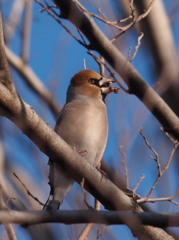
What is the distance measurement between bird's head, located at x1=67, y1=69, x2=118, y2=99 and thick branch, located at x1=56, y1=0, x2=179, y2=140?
156 cm

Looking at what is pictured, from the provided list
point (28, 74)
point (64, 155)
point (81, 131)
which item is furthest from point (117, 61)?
point (28, 74)

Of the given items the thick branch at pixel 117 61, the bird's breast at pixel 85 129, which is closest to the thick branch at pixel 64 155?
the thick branch at pixel 117 61

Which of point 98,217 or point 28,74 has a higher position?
point 28,74

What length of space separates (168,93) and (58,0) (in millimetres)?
1262

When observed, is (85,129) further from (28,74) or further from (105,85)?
(28,74)

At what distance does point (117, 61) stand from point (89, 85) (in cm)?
200

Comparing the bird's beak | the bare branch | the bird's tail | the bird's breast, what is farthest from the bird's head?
the bare branch

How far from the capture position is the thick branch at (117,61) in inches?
130

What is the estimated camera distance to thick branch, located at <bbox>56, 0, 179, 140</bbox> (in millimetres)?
3307

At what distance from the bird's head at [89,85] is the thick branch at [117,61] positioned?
61.5 inches

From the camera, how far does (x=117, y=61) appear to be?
11.1 ft

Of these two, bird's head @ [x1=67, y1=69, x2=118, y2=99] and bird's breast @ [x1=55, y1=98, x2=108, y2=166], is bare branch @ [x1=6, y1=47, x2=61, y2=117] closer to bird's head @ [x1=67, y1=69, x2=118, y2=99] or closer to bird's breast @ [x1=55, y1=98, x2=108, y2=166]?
bird's head @ [x1=67, y1=69, x2=118, y2=99]

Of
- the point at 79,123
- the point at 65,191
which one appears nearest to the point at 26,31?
the point at 79,123

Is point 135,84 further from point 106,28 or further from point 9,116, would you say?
point 9,116
